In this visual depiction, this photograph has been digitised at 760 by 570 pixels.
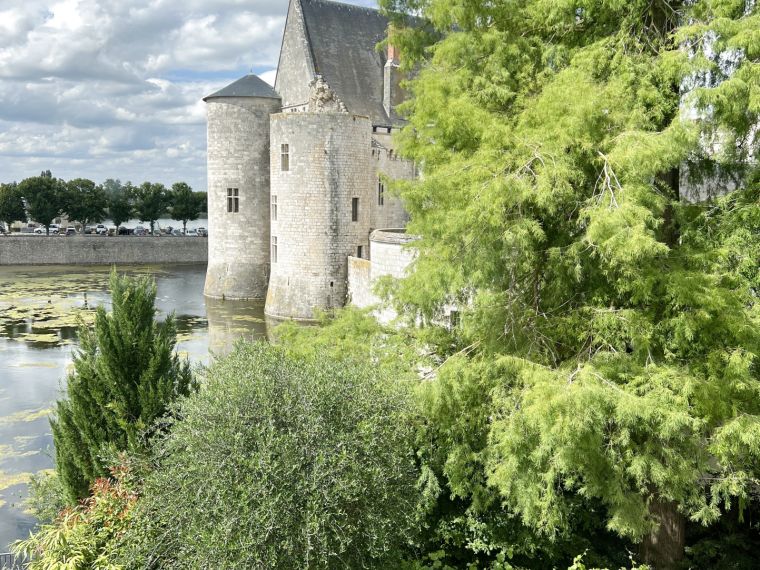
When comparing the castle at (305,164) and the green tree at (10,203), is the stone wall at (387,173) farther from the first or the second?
the green tree at (10,203)

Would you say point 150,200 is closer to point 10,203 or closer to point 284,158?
point 10,203

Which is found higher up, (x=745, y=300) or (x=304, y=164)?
(x=304, y=164)

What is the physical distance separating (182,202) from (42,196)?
35.2ft

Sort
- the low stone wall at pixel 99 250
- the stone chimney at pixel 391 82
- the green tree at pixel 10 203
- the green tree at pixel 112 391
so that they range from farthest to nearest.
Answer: the green tree at pixel 10 203 < the low stone wall at pixel 99 250 < the stone chimney at pixel 391 82 < the green tree at pixel 112 391

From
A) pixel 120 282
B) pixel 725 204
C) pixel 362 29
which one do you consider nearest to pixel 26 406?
pixel 120 282

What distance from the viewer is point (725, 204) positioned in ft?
24.6

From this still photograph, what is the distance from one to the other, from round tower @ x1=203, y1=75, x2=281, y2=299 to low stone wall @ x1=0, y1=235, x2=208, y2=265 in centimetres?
1780

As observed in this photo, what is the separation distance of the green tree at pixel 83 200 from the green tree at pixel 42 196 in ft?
1.91

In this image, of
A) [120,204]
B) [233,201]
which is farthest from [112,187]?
[233,201]

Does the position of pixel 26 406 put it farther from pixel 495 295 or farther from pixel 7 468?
pixel 495 295

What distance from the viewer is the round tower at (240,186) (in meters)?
28.5

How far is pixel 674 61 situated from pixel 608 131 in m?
0.98

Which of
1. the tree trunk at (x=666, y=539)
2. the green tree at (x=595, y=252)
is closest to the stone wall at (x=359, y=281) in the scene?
the green tree at (x=595, y=252)

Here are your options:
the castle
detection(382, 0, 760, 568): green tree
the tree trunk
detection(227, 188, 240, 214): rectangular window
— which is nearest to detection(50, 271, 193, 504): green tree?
detection(382, 0, 760, 568): green tree
